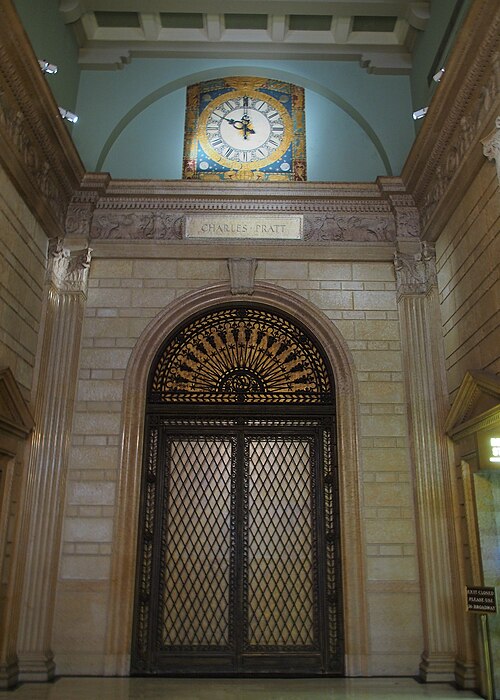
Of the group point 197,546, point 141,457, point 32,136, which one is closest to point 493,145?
point 32,136

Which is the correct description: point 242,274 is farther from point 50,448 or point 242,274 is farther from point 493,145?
point 493,145

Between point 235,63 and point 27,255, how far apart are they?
3.62 metres

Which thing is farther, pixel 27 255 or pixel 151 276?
pixel 151 276

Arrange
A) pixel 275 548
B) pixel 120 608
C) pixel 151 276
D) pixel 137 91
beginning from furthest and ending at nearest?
pixel 137 91 < pixel 151 276 < pixel 275 548 < pixel 120 608

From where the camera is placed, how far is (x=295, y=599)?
19.0 ft

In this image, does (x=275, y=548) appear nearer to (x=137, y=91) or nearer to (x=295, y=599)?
(x=295, y=599)

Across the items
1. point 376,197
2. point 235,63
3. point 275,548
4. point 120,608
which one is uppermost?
point 235,63

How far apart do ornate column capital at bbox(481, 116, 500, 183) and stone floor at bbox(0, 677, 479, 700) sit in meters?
4.10

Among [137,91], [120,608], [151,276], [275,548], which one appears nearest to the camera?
[120,608]

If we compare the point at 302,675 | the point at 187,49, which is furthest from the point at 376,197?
the point at 302,675

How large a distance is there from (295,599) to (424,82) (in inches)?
223

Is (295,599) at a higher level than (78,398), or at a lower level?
lower

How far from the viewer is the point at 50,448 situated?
5770 millimetres

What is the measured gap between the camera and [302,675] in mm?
5488
